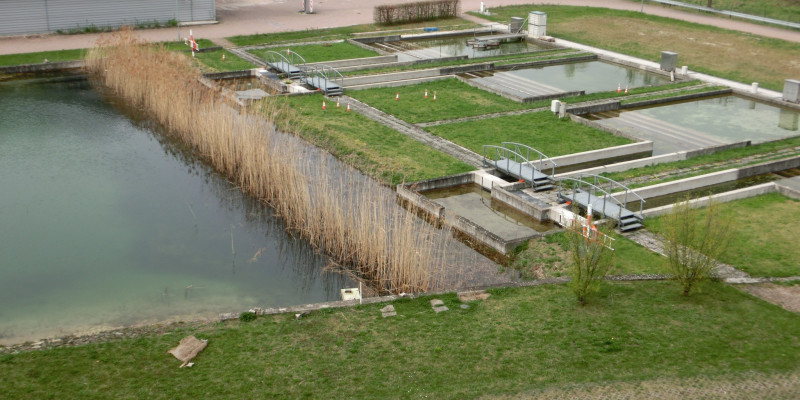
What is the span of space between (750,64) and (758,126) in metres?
7.73

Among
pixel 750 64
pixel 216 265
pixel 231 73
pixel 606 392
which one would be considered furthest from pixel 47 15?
pixel 606 392

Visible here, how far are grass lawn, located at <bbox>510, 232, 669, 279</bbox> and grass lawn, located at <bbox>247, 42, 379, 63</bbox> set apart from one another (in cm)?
1764

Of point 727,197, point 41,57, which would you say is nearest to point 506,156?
point 727,197

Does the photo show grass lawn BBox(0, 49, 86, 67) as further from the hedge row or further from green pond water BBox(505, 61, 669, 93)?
green pond water BBox(505, 61, 669, 93)

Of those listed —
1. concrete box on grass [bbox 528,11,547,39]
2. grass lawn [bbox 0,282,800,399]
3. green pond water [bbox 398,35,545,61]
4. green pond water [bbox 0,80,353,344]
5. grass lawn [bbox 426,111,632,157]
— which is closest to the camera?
grass lawn [bbox 0,282,800,399]

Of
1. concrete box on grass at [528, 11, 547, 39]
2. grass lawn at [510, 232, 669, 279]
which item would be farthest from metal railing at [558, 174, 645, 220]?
concrete box on grass at [528, 11, 547, 39]

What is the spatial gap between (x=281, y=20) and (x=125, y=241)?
24470 millimetres

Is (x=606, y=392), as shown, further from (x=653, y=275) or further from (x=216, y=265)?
(x=216, y=265)

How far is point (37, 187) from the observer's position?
20.5 metres

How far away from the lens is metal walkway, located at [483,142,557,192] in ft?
65.6

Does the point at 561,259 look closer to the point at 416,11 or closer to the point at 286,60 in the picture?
the point at 286,60

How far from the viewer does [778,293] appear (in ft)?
48.0

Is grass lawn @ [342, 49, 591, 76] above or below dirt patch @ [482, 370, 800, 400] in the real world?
above

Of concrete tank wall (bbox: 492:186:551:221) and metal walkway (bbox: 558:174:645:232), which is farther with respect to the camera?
concrete tank wall (bbox: 492:186:551:221)
